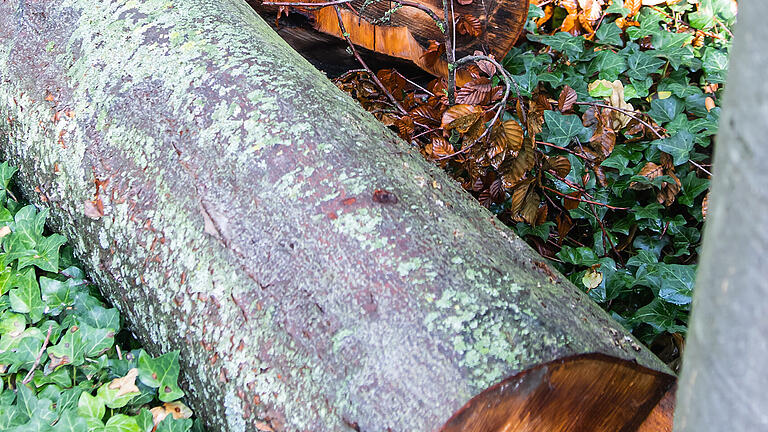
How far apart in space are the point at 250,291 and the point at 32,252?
2.60 feet

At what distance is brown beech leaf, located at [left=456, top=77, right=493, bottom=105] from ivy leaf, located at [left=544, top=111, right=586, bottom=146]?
0.74ft

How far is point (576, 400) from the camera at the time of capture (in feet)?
2.76

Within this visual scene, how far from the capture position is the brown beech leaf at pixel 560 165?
162 centimetres

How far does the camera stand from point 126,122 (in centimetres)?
111

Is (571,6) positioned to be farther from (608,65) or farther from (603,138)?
(603,138)

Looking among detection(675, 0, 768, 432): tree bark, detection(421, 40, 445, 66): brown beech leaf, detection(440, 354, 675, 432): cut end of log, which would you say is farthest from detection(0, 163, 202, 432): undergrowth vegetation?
detection(421, 40, 445, 66): brown beech leaf

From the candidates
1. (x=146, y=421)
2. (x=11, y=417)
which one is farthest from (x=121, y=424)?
(x=11, y=417)

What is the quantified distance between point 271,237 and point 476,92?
1123mm

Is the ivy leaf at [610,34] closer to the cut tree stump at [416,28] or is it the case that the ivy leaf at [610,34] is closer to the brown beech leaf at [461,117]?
the cut tree stump at [416,28]

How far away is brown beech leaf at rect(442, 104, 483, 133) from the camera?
164 centimetres

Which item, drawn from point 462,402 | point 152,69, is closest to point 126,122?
point 152,69

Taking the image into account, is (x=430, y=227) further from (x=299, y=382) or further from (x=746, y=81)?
(x=746, y=81)

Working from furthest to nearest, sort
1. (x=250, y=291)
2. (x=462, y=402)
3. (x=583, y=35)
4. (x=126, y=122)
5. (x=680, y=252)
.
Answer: (x=583, y=35)
(x=680, y=252)
(x=126, y=122)
(x=250, y=291)
(x=462, y=402)

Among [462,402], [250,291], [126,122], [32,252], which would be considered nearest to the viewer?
[462,402]
